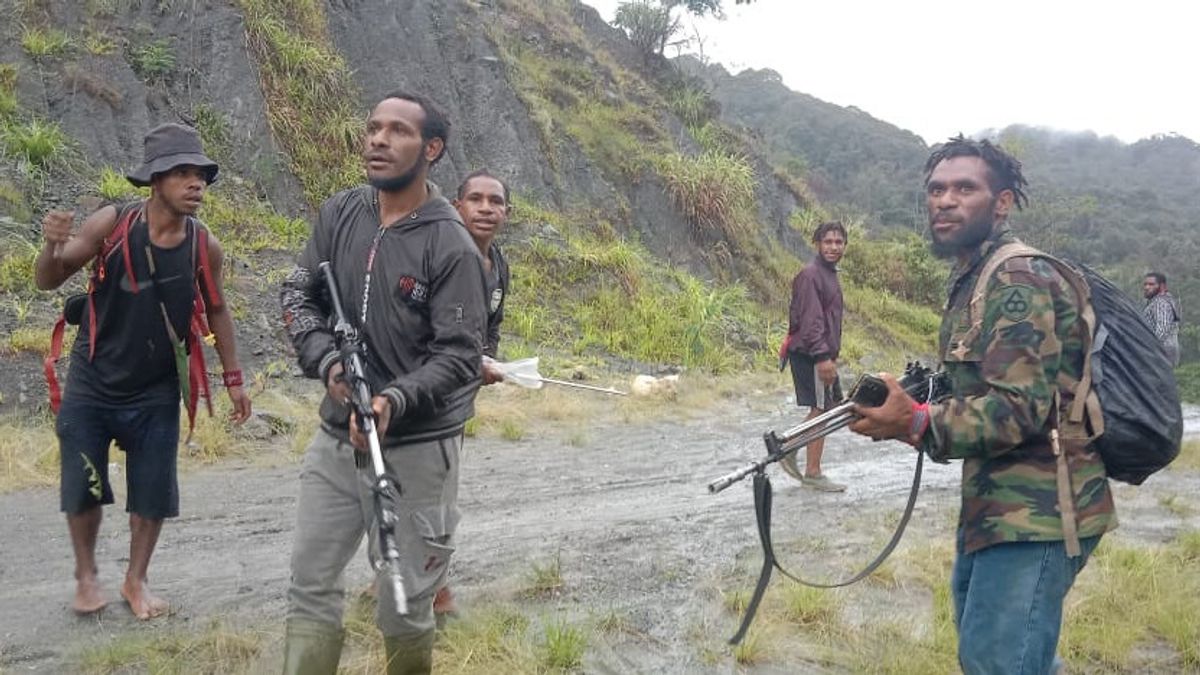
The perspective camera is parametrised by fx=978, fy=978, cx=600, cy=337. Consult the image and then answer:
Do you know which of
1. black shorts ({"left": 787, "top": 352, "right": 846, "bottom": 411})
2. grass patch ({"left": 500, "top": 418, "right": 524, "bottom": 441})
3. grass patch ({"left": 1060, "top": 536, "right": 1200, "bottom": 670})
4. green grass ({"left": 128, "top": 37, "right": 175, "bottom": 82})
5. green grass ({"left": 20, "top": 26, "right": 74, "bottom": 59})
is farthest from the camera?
green grass ({"left": 128, "top": 37, "right": 175, "bottom": 82})

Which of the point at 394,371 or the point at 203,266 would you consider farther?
the point at 203,266

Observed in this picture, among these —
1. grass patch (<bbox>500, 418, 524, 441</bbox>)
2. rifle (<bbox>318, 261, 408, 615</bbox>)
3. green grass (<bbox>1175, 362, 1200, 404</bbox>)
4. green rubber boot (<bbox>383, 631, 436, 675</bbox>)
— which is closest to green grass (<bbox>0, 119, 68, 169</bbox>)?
grass patch (<bbox>500, 418, 524, 441</bbox>)

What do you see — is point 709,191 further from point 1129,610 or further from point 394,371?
point 394,371

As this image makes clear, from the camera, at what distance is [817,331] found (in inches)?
279

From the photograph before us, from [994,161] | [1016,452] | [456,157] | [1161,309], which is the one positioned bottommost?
[1161,309]

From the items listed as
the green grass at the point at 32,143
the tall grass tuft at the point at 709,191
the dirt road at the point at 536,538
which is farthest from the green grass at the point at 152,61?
the tall grass tuft at the point at 709,191

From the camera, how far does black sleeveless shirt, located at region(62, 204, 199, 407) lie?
13.4 feet

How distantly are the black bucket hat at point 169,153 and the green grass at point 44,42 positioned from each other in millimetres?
9987

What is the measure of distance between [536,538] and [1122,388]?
12.3 feet

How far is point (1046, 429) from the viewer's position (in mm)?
2670

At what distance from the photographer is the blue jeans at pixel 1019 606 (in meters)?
2.66

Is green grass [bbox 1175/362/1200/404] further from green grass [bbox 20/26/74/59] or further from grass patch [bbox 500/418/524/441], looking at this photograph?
green grass [bbox 20/26/74/59]

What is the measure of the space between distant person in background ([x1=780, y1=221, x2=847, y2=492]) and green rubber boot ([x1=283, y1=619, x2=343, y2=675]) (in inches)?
179

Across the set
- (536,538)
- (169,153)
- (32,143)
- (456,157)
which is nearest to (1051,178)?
(456,157)
